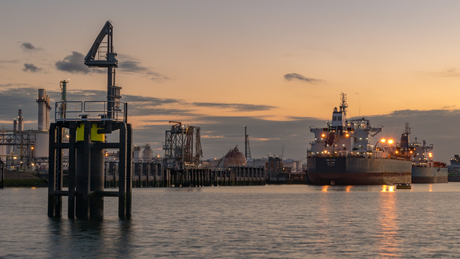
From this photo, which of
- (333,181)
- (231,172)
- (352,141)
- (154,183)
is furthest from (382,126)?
(154,183)

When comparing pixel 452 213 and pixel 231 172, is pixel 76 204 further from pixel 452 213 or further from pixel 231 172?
pixel 231 172

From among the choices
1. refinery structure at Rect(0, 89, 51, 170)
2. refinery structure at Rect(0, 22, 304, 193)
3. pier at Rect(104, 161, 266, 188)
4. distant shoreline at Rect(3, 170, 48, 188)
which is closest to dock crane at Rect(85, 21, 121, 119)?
refinery structure at Rect(0, 22, 304, 193)

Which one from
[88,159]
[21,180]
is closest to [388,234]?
[88,159]

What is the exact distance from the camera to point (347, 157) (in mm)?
134250

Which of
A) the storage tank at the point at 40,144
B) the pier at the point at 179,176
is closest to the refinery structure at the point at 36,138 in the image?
the storage tank at the point at 40,144

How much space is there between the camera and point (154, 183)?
137 metres

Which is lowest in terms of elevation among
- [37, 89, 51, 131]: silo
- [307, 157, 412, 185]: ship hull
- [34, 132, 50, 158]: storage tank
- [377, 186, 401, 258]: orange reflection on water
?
[377, 186, 401, 258]: orange reflection on water

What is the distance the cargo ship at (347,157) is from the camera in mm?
135250

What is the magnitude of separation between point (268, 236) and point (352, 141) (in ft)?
383

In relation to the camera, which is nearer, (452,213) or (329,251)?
(329,251)

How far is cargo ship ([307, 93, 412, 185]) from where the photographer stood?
135250mm

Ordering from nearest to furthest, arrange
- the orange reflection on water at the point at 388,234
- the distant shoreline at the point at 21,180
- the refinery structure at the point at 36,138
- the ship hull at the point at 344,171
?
the orange reflection on water at the point at 388,234 < the distant shoreline at the point at 21,180 < the ship hull at the point at 344,171 < the refinery structure at the point at 36,138

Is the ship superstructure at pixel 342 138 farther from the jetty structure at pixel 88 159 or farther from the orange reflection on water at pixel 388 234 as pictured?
the jetty structure at pixel 88 159

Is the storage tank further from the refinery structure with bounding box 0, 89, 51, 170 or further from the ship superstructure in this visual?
the ship superstructure
